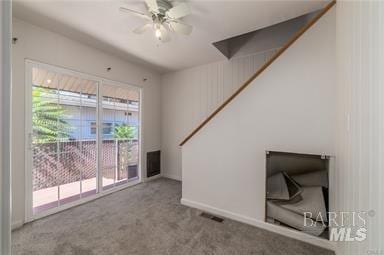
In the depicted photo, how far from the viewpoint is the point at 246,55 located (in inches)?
128

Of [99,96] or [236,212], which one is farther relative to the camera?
[99,96]

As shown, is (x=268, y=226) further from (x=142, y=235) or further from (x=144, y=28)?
(x=144, y=28)

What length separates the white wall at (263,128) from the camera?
1744mm

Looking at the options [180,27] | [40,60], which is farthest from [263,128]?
[40,60]

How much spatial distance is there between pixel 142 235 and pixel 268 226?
4.80 ft

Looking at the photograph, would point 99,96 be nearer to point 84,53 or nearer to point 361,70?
point 84,53

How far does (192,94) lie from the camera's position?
3.87m

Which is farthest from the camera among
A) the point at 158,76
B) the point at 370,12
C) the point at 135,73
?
the point at 158,76

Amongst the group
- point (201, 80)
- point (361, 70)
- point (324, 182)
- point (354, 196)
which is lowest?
point (324, 182)

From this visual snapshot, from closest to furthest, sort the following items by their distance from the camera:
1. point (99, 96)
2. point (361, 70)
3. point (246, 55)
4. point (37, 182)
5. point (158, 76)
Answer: point (361, 70)
point (37, 182)
point (99, 96)
point (246, 55)
point (158, 76)

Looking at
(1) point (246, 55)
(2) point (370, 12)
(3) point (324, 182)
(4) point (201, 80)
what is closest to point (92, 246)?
(3) point (324, 182)

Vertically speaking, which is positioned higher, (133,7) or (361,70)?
(133,7)

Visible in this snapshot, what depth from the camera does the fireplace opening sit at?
5.90 ft

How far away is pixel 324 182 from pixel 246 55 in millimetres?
2440
